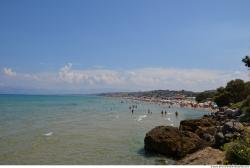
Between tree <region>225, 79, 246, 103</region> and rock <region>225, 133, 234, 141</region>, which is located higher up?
tree <region>225, 79, 246, 103</region>

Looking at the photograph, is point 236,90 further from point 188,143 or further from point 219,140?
point 219,140

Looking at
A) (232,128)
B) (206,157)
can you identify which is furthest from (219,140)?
(206,157)

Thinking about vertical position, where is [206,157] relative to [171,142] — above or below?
below

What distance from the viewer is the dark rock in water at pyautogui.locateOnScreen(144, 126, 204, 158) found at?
20047 millimetres

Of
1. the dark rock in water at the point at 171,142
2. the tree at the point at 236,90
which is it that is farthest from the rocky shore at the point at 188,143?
the tree at the point at 236,90

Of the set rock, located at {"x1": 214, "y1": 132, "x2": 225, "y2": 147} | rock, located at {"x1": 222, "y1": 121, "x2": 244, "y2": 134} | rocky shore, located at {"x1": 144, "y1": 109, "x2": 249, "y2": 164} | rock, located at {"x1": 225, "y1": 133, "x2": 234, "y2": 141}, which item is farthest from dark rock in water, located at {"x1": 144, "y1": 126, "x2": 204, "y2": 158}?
rock, located at {"x1": 225, "y1": 133, "x2": 234, "y2": 141}

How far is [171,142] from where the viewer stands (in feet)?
66.9

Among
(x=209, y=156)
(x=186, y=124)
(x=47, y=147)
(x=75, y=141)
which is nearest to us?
(x=209, y=156)

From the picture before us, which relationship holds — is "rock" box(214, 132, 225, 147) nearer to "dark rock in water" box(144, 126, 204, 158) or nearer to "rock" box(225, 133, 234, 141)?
"rock" box(225, 133, 234, 141)

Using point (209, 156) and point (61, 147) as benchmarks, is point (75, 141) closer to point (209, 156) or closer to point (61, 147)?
point (61, 147)

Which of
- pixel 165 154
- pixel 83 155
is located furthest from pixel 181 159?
pixel 83 155

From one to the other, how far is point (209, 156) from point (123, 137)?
45.7 feet

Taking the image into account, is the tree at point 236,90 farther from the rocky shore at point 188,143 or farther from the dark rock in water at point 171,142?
the dark rock in water at point 171,142

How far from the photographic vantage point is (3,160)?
19938mm
